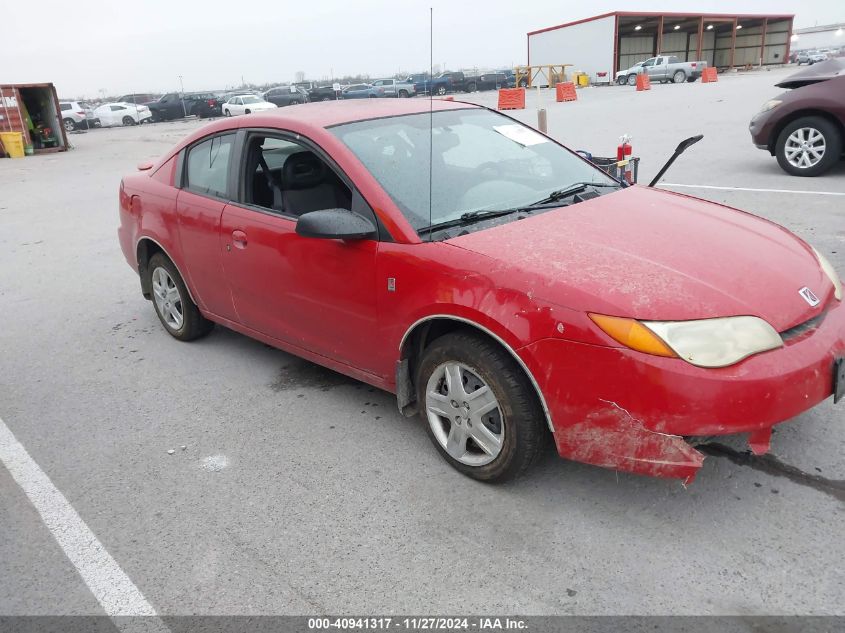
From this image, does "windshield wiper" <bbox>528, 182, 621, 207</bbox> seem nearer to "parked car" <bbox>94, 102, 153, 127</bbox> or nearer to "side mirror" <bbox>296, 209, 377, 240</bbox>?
"side mirror" <bbox>296, 209, 377, 240</bbox>

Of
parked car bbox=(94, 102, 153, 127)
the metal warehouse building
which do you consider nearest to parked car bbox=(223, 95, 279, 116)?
parked car bbox=(94, 102, 153, 127)

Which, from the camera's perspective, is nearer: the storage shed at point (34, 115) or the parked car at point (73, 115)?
the storage shed at point (34, 115)

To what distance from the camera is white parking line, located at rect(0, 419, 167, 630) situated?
2.45 metres

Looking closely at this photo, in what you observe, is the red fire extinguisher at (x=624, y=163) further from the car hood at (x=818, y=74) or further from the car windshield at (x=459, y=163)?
the car hood at (x=818, y=74)

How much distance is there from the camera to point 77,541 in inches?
110

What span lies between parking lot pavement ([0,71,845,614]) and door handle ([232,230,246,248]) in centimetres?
91

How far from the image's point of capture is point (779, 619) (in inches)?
85.8

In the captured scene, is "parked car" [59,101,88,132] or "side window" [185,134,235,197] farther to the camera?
"parked car" [59,101,88,132]

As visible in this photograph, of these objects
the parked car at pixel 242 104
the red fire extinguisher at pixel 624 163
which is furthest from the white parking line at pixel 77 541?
the parked car at pixel 242 104

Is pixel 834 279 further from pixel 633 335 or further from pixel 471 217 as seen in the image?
pixel 471 217

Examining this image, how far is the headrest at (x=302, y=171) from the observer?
3.60m

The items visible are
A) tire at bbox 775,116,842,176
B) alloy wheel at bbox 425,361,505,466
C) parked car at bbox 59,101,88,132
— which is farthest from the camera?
parked car at bbox 59,101,88,132

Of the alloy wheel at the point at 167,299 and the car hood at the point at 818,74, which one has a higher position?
the car hood at the point at 818,74

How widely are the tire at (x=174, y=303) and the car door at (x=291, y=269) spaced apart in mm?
761
